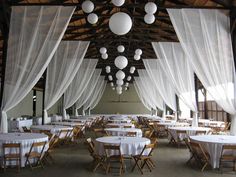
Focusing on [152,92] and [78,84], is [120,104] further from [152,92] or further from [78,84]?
[78,84]

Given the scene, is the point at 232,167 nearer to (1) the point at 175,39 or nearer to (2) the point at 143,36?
(1) the point at 175,39

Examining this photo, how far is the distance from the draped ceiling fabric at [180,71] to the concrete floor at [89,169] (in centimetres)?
190

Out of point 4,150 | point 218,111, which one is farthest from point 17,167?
point 218,111

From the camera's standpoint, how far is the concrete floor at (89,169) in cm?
612

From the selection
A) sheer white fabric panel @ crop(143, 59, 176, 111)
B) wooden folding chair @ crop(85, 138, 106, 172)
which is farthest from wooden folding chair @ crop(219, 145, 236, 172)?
sheer white fabric panel @ crop(143, 59, 176, 111)

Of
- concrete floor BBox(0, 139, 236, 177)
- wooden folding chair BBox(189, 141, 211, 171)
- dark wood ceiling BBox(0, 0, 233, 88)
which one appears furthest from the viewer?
dark wood ceiling BBox(0, 0, 233, 88)

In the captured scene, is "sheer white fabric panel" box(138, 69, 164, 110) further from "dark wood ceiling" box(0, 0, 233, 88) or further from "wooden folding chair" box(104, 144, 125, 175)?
"wooden folding chair" box(104, 144, 125, 175)

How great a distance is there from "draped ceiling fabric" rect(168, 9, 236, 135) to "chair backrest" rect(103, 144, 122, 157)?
2.76 meters

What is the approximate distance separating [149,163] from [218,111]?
10.7m

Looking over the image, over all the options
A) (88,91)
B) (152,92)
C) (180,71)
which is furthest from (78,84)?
(152,92)

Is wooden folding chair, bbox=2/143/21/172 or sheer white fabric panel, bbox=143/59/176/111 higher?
sheer white fabric panel, bbox=143/59/176/111

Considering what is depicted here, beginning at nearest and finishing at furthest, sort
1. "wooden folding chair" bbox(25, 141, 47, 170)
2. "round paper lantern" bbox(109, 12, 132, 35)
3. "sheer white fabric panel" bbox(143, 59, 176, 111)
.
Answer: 1. "round paper lantern" bbox(109, 12, 132, 35)
2. "wooden folding chair" bbox(25, 141, 47, 170)
3. "sheer white fabric panel" bbox(143, 59, 176, 111)

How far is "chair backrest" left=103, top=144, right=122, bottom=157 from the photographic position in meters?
6.01

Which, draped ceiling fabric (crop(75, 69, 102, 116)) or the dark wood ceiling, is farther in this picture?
draped ceiling fabric (crop(75, 69, 102, 116))
